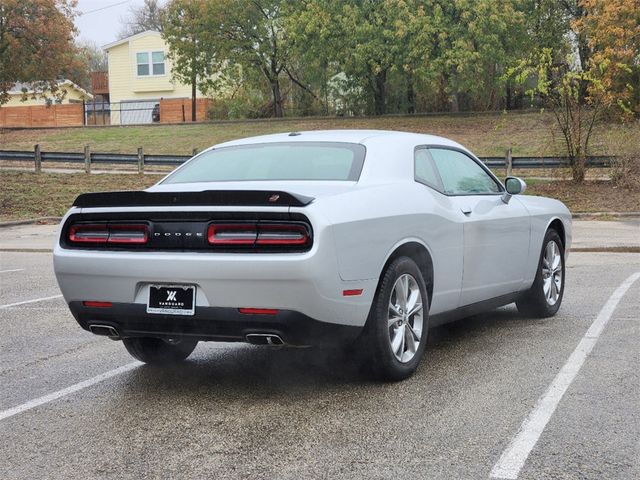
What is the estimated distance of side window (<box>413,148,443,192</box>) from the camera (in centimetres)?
645

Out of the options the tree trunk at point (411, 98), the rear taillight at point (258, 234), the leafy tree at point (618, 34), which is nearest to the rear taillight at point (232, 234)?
the rear taillight at point (258, 234)

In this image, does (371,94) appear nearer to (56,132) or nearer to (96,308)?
(56,132)

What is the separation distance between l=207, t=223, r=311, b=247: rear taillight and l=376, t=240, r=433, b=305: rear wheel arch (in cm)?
82

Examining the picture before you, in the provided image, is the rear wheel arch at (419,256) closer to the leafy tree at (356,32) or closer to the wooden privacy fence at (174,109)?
the leafy tree at (356,32)

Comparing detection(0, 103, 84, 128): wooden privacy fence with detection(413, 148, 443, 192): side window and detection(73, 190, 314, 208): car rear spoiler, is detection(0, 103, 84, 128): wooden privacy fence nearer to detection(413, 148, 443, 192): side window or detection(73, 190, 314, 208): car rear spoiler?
detection(413, 148, 443, 192): side window

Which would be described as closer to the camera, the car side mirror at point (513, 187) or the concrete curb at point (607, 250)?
the car side mirror at point (513, 187)

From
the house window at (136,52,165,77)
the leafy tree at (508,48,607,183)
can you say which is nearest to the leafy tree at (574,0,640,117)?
the leafy tree at (508,48,607,183)

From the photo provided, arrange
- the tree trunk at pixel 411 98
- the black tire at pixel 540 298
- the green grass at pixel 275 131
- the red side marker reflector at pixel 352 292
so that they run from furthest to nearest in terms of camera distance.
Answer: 1. the tree trunk at pixel 411 98
2. the green grass at pixel 275 131
3. the black tire at pixel 540 298
4. the red side marker reflector at pixel 352 292

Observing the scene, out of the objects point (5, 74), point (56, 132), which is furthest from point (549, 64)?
point (56, 132)

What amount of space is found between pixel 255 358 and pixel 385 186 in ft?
5.47

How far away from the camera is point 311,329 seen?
5.17 m

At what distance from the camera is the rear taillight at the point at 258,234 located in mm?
5082

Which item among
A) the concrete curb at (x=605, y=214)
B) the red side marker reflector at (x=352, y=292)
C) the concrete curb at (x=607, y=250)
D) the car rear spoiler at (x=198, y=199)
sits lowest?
the concrete curb at (x=605, y=214)

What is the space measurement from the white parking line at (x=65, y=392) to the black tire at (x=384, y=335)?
1757mm
